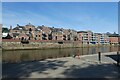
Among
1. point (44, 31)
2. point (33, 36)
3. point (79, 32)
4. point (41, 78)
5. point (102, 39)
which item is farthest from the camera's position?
point (102, 39)

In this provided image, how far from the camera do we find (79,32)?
545 ft

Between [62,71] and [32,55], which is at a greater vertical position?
[62,71]

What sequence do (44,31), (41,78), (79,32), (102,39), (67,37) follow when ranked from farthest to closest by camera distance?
(102,39)
(79,32)
(67,37)
(44,31)
(41,78)

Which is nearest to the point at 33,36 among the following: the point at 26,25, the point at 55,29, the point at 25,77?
the point at 26,25

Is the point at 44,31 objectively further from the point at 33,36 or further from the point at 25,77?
the point at 25,77

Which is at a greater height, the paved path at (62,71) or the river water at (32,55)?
the paved path at (62,71)

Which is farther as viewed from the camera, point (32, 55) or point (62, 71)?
Answer: point (32, 55)

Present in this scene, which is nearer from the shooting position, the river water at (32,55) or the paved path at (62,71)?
the paved path at (62,71)

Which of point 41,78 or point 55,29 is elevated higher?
point 55,29

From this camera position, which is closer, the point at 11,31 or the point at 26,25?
the point at 11,31

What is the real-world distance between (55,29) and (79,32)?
1323 inches

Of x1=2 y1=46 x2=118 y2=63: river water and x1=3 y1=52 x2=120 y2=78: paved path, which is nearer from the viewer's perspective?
x1=3 y1=52 x2=120 y2=78: paved path

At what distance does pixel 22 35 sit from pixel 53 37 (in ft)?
81.5

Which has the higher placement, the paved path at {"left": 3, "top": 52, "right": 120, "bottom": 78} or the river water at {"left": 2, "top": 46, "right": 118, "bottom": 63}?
the paved path at {"left": 3, "top": 52, "right": 120, "bottom": 78}
